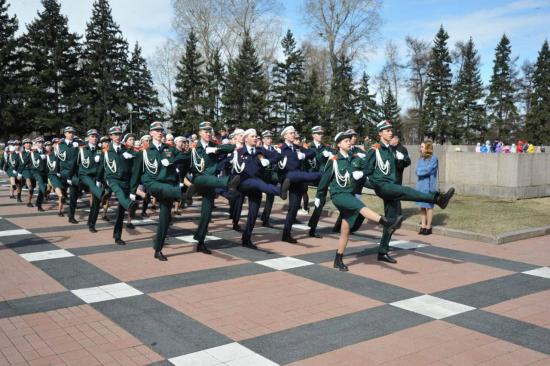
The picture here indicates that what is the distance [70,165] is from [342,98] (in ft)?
122

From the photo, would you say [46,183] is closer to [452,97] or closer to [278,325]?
[278,325]

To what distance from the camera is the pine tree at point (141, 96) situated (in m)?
52.5

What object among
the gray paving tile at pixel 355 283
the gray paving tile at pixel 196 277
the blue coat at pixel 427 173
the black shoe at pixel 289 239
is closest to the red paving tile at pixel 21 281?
the gray paving tile at pixel 196 277

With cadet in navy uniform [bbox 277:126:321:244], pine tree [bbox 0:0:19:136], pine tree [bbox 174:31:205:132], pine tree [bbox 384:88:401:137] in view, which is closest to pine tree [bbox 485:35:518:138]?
pine tree [bbox 384:88:401:137]

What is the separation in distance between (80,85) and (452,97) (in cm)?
3927

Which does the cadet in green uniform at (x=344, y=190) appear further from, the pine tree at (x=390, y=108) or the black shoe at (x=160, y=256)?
the pine tree at (x=390, y=108)

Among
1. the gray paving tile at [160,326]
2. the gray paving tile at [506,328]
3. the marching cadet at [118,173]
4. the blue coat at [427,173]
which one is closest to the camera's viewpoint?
the gray paving tile at [160,326]

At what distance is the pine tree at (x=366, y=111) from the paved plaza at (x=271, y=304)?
132 ft

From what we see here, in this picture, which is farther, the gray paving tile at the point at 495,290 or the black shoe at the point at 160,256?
the black shoe at the point at 160,256

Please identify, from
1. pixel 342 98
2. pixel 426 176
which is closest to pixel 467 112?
pixel 342 98

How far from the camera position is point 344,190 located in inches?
319

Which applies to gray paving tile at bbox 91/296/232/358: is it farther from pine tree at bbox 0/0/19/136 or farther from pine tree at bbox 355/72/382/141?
pine tree at bbox 0/0/19/136

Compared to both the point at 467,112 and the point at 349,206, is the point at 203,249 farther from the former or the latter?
the point at 467,112

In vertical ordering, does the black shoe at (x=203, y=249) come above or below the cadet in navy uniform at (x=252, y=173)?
below
